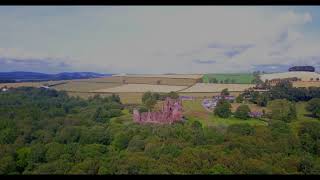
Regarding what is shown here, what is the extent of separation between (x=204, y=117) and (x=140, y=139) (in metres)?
0.76

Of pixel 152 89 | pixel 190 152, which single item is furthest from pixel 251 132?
pixel 152 89

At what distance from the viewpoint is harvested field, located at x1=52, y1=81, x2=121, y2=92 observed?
10.0 ft

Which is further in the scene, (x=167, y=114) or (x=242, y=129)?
(x=242, y=129)

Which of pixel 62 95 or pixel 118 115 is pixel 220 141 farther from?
pixel 62 95

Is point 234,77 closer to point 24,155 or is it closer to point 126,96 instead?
point 126,96

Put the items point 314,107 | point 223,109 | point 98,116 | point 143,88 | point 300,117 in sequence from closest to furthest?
point 143,88, point 314,107, point 223,109, point 300,117, point 98,116

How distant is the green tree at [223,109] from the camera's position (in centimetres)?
336

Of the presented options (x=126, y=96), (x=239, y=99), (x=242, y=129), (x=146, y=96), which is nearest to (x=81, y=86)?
(x=126, y=96)

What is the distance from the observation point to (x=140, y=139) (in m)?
3.82

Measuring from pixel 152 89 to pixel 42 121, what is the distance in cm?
119

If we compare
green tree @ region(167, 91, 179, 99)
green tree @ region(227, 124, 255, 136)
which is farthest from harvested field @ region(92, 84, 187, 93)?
green tree @ region(227, 124, 255, 136)

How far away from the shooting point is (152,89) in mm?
3162

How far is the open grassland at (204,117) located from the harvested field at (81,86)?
2.23ft
